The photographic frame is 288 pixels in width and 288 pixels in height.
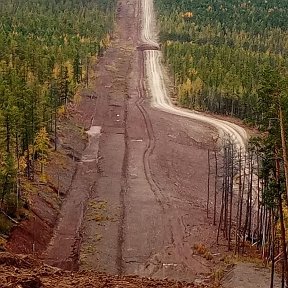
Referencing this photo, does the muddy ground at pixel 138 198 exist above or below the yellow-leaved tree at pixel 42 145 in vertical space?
below

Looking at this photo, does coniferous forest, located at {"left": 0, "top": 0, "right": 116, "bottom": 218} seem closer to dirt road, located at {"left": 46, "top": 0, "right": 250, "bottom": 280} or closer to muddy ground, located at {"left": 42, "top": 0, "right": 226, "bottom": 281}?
dirt road, located at {"left": 46, "top": 0, "right": 250, "bottom": 280}

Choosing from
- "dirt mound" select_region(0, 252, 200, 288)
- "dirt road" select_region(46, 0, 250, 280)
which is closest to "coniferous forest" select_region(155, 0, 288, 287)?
"dirt road" select_region(46, 0, 250, 280)

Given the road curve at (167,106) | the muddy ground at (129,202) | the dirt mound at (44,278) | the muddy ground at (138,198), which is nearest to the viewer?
the dirt mound at (44,278)

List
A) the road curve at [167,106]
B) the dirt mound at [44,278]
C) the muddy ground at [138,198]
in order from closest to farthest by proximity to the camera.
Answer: the dirt mound at [44,278] → the muddy ground at [138,198] → the road curve at [167,106]

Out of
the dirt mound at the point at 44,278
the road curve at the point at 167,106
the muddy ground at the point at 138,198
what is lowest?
the muddy ground at the point at 138,198

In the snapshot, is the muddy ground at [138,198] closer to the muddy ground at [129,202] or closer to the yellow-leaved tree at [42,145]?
the muddy ground at [129,202]

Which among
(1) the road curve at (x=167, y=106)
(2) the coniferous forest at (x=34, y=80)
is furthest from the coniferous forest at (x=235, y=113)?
(2) the coniferous forest at (x=34, y=80)
